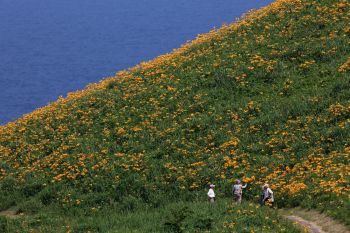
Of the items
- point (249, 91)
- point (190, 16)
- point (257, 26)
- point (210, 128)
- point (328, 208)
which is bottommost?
point (328, 208)

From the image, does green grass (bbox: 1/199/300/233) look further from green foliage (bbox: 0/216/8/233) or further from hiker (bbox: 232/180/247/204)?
hiker (bbox: 232/180/247/204)

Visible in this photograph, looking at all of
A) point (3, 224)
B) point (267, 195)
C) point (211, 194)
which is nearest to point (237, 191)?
point (211, 194)

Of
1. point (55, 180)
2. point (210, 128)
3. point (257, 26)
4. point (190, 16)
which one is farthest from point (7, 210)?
point (190, 16)

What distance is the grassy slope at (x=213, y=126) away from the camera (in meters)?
32.1

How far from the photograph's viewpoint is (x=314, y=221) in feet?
84.8

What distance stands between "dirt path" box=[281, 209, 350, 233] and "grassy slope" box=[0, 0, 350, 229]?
447mm

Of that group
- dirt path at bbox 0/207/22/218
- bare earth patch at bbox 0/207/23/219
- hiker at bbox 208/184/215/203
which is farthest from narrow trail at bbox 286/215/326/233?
dirt path at bbox 0/207/22/218

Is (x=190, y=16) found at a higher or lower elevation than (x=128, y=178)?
higher

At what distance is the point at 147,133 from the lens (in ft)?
125

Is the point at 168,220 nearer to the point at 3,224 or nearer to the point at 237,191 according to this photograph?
the point at 237,191

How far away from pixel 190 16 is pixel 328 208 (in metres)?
159

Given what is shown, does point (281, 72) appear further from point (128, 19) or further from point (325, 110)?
point (128, 19)

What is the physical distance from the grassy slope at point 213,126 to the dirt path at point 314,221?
45cm

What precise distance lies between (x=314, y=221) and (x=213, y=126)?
483 inches
